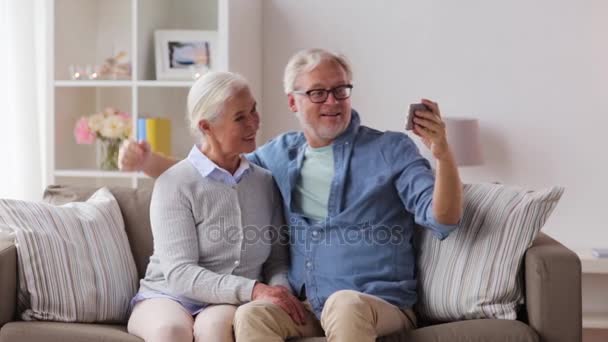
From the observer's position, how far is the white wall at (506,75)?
468cm

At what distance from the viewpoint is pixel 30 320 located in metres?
2.79

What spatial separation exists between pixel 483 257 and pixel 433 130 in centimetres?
46

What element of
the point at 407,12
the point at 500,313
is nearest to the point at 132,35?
the point at 407,12

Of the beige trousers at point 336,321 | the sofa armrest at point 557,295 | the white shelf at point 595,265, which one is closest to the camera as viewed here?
the beige trousers at point 336,321

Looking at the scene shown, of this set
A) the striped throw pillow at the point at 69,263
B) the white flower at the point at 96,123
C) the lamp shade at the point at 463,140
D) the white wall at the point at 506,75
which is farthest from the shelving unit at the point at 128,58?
the striped throw pillow at the point at 69,263

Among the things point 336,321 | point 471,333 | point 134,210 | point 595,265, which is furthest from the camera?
point 595,265

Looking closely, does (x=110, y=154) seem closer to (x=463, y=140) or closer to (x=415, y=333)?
(x=463, y=140)

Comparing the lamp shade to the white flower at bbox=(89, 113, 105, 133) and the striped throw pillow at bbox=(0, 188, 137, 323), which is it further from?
the striped throw pillow at bbox=(0, 188, 137, 323)

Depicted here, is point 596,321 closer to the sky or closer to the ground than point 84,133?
closer to the ground

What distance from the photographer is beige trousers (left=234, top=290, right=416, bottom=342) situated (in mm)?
2553

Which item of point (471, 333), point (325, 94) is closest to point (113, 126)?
point (325, 94)

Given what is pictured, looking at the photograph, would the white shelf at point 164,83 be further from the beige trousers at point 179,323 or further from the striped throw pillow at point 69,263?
the beige trousers at point 179,323

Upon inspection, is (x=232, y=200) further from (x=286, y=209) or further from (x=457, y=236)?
(x=457, y=236)

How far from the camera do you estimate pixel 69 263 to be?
286 cm
